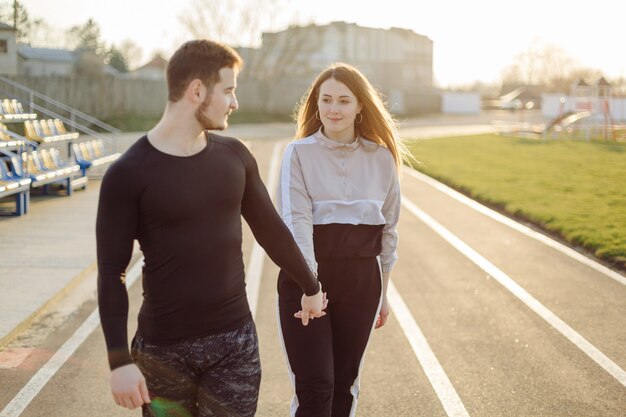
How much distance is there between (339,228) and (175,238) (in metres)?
1.24

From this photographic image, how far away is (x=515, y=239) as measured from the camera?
11898mm

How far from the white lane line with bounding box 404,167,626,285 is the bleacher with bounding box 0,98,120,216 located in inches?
270

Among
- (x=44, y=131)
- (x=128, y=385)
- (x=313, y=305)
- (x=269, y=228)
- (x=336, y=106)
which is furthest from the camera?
(x=44, y=131)

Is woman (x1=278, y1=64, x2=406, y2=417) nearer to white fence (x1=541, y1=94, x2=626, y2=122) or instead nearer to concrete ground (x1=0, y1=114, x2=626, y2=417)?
concrete ground (x1=0, y1=114, x2=626, y2=417)

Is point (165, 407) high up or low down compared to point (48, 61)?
down

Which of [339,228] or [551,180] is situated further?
[551,180]

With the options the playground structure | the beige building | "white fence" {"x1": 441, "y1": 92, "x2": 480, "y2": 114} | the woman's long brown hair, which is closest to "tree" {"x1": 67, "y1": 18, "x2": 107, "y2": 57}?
the beige building

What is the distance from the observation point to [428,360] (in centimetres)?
621

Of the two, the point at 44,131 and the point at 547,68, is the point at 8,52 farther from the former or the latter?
the point at 547,68

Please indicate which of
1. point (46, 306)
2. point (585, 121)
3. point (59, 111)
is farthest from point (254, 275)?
point (585, 121)

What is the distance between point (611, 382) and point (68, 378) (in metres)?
3.83

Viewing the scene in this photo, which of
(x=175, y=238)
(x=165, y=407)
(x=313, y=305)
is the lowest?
A: (x=165, y=407)

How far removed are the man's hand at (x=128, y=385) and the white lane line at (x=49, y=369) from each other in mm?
2755

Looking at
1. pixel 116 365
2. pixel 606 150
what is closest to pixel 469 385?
pixel 116 365
